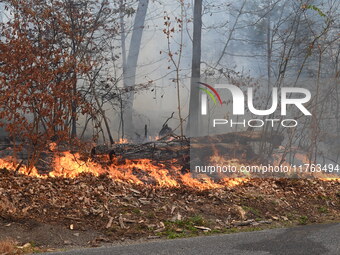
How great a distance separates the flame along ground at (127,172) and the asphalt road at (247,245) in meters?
3.02

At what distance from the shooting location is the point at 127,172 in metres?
10.8

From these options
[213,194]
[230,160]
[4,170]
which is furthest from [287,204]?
[4,170]

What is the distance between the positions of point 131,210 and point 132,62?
7226mm

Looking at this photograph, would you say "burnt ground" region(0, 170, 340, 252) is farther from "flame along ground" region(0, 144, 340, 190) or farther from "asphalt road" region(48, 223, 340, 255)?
"asphalt road" region(48, 223, 340, 255)

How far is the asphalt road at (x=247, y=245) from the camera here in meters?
6.63

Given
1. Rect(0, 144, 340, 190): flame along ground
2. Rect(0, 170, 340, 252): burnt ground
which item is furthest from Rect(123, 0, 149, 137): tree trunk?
Rect(0, 170, 340, 252): burnt ground

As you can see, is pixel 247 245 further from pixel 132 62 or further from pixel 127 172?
pixel 132 62

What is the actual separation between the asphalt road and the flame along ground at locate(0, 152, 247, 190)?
3.02m

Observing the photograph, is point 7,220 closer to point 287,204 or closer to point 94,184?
point 94,184

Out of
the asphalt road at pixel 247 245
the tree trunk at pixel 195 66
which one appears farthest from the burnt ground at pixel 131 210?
the tree trunk at pixel 195 66

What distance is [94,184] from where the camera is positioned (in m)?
9.59

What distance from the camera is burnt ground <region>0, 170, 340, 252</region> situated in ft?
24.8

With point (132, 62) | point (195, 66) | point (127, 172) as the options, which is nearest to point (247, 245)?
point (127, 172)

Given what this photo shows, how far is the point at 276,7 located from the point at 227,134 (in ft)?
14.8
